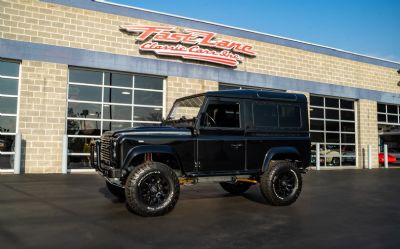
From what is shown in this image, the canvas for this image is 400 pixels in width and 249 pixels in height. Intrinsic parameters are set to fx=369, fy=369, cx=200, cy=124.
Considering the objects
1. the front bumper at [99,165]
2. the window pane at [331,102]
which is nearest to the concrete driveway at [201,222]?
the front bumper at [99,165]

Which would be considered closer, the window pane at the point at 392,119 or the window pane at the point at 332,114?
the window pane at the point at 332,114

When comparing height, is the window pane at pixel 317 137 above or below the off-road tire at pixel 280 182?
above

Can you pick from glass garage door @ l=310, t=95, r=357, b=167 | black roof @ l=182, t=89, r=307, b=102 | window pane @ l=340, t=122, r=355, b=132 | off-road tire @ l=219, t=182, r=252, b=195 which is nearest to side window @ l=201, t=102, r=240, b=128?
black roof @ l=182, t=89, r=307, b=102

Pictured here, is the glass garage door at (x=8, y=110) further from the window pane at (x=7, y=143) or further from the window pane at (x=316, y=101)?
the window pane at (x=316, y=101)

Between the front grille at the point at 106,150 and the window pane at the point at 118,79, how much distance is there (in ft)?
29.2

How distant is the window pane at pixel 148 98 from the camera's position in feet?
53.7

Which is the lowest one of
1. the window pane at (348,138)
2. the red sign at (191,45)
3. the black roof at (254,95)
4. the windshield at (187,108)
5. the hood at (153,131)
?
the hood at (153,131)

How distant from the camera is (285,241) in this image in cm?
494

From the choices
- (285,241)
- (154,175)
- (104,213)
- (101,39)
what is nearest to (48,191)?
(104,213)

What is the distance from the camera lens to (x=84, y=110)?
1518cm

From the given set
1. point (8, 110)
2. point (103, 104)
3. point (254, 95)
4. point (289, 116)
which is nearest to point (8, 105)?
point (8, 110)

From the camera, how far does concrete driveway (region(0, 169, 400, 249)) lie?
15.9 feet

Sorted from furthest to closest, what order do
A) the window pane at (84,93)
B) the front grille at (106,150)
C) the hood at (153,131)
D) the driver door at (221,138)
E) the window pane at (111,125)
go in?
the window pane at (111,125)
the window pane at (84,93)
the driver door at (221,138)
the front grille at (106,150)
the hood at (153,131)

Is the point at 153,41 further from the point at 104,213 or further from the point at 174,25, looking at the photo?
the point at 104,213
